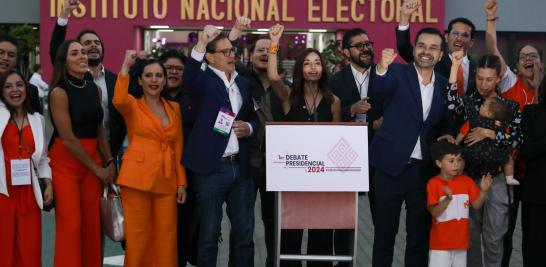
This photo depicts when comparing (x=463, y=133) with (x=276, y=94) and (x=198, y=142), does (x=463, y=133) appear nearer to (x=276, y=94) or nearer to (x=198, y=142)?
(x=276, y=94)

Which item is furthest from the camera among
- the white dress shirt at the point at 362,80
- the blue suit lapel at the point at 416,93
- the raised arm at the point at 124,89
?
the white dress shirt at the point at 362,80

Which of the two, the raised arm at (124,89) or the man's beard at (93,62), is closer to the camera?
the raised arm at (124,89)

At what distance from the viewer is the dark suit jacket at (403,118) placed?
5.22 m

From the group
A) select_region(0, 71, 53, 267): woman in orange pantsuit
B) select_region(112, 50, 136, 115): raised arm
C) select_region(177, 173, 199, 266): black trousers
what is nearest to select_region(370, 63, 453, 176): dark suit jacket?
select_region(177, 173, 199, 266): black trousers

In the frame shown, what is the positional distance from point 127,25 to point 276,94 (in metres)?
14.5

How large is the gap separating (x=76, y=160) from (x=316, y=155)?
157 cm

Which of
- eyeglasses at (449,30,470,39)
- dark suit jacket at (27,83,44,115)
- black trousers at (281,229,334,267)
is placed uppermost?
eyeglasses at (449,30,470,39)

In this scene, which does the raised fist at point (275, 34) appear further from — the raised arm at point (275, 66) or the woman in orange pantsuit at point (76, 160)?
the woman in orange pantsuit at point (76, 160)

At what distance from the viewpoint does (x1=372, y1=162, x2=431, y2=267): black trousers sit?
5273 millimetres

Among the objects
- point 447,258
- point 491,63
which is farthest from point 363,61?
point 447,258

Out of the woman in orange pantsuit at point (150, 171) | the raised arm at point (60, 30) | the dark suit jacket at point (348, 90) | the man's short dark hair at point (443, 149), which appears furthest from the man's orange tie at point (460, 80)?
the raised arm at point (60, 30)

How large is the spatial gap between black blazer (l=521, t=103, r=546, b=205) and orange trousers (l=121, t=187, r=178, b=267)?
2.34 metres

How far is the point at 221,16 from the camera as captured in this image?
19.2 metres

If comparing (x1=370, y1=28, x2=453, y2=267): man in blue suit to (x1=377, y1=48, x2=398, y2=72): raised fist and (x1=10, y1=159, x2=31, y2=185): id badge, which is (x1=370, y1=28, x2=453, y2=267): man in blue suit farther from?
(x1=10, y1=159, x2=31, y2=185): id badge
